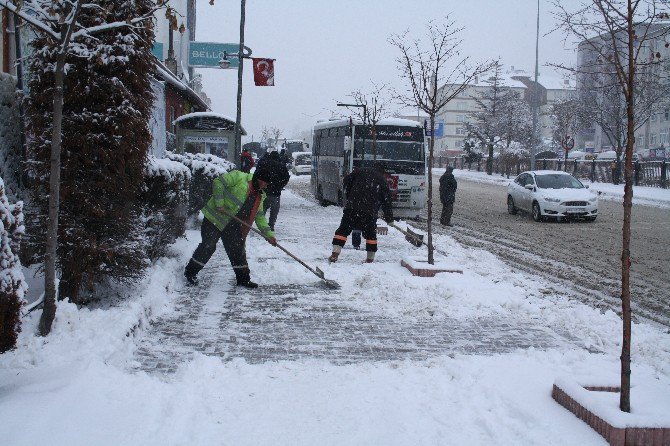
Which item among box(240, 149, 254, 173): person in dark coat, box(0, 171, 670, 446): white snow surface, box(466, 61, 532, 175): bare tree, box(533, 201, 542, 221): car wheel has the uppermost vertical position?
box(466, 61, 532, 175): bare tree

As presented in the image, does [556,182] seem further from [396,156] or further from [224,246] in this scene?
[224,246]

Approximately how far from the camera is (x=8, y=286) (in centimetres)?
377

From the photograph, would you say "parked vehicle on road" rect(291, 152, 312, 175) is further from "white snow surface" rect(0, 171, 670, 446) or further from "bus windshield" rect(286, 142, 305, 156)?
"white snow surface" rect(0, 171, 670, 446)

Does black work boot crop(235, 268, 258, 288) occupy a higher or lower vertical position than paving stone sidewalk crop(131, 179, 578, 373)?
higher

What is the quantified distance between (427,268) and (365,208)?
180cm

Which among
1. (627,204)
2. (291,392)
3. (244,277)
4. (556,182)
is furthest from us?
(556,182)

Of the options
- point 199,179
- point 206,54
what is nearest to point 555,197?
point 199,179

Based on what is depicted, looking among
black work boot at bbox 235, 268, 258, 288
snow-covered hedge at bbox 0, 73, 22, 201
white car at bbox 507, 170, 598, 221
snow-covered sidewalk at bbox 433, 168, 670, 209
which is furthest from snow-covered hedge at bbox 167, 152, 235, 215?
snow-covered sidewalk at bbox 433, 168, 670, 209

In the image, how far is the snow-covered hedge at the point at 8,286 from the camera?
3.74 meters

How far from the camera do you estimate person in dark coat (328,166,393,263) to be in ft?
34.8

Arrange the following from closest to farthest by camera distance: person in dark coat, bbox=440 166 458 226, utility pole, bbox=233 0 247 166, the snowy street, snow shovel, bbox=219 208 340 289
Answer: snow shovel, bbox=219 208 340 289 < the snowy street < person in dark coat, bbox=440 166 458 226 < utility pole, bbox=233 0 247 166

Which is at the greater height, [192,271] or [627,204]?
[627,204]

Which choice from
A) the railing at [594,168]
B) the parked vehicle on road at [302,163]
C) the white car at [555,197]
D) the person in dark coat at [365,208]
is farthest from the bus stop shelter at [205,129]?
the parked vehicle on road at [302,163]

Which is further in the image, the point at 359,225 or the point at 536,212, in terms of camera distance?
the point at 536,212
